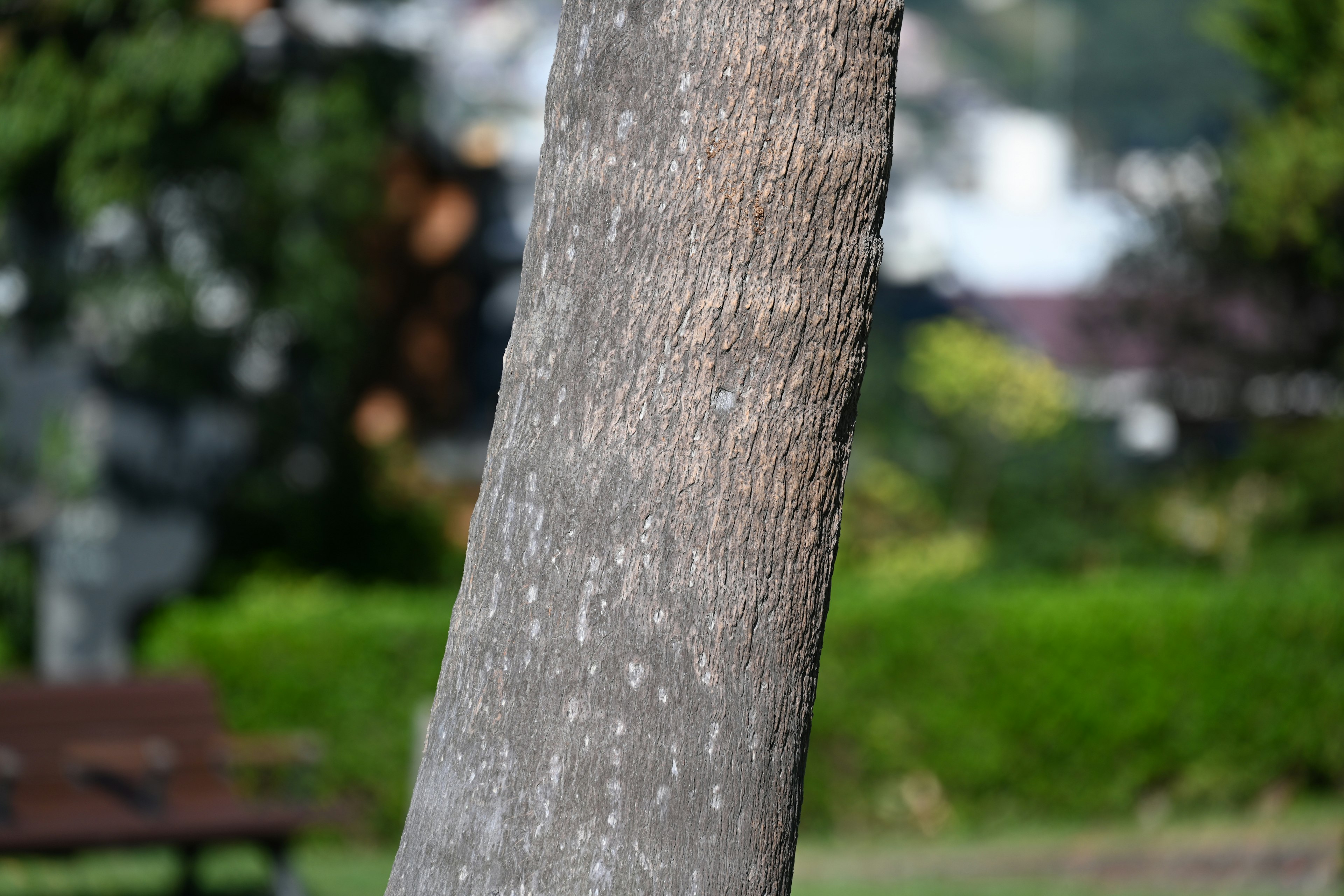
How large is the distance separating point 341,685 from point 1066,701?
4.57m

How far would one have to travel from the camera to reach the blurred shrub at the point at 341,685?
906 centimetres

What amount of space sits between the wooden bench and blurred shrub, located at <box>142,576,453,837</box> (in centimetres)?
156

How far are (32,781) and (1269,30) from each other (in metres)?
9.08

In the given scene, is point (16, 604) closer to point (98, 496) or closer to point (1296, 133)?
point (98, 496)

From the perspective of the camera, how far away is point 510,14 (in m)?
29.5

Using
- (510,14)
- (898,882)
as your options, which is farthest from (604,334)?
(510,14)

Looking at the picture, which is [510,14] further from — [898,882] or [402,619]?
[898,882]

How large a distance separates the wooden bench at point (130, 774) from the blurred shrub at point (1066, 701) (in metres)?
3.72

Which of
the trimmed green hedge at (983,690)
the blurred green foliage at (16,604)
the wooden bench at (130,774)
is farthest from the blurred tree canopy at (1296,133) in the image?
the blurred green foliage at (16,604)

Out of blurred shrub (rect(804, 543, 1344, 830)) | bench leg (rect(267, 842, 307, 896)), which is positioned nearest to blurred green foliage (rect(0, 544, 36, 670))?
bench leg (rect(267, 842, 307, 896))

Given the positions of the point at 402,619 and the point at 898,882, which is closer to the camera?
the point at 898,882

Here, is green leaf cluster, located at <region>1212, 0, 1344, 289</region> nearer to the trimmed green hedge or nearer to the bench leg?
the trimmed green hedge

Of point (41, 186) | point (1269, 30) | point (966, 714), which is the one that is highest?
point (1269, 30)

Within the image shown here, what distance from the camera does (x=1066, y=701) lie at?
31.6ft
